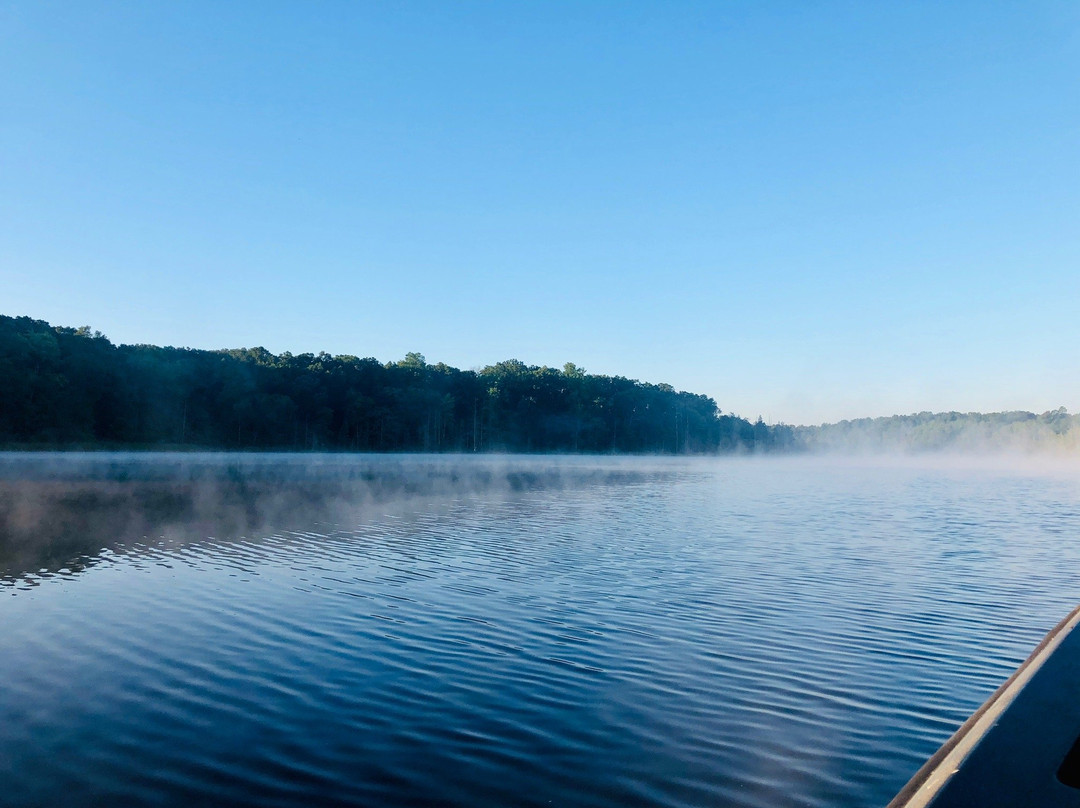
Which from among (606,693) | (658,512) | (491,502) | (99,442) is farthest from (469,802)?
(99,442)

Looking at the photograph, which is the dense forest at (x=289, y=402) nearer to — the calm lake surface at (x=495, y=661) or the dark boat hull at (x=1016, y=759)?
the calm lake surface at (x=495, y=661)

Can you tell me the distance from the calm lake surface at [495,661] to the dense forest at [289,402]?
76939 mm

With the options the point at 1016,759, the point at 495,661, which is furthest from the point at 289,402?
the point at 1016,759

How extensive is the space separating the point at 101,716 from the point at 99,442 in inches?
3688

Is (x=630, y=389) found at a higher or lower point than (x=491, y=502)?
higher

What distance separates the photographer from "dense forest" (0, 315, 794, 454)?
287ft

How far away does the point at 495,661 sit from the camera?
9.45 meters

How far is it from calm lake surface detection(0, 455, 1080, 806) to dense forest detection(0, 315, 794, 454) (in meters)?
76.9

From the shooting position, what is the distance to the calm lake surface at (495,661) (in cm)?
619

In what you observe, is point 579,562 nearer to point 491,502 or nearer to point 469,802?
point 469,802

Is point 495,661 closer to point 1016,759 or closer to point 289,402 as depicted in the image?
point 1016,759

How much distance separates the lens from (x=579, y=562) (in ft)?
57.2

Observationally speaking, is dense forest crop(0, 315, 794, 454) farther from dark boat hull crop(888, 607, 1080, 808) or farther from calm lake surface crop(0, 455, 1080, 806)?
dark boat hull crop(888, 607, 1080, 808)

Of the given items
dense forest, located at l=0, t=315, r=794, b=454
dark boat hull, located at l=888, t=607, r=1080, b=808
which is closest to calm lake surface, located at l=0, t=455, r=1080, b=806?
dark boat hull, located at l=888, t=607, r=1080, b=808
